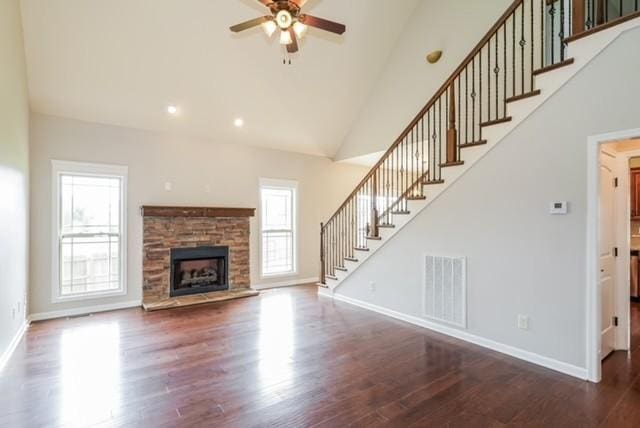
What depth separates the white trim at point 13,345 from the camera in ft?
10.7

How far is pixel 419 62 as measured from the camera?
18.9 feet

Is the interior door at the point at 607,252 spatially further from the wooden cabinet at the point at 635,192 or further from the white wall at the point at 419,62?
the wooden cabinet at the point at 635,192

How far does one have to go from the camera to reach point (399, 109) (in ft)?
20.1

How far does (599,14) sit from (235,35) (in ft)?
13.4

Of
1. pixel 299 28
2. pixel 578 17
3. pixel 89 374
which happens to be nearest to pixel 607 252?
pixel 578 17

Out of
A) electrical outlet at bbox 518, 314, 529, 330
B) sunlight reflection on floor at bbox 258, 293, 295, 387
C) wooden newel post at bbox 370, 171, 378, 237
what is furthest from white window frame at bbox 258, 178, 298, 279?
electrical outlet at bbox 518, 314, 529, 330

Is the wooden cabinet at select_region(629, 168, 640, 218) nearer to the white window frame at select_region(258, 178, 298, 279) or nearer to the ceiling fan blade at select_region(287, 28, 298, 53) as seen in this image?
the white window frame at select_region(258, 178, 298, 279)

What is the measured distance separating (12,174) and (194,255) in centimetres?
290

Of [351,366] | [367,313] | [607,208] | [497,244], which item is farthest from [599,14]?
[367,313]

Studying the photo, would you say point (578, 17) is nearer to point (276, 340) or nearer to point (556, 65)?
point (556, 65)

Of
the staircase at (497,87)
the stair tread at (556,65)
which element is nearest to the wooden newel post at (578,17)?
the staircase at (497,87)

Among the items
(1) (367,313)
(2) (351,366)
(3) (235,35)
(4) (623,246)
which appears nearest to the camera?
(2) (351,366)

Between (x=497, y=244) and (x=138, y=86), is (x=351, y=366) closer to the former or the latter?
(x=497, y=244)

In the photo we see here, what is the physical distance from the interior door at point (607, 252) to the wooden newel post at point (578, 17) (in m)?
1.20
